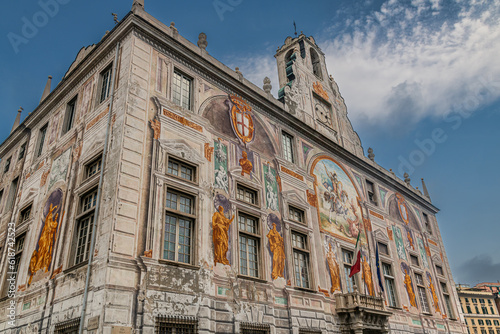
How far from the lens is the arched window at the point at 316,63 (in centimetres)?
2948

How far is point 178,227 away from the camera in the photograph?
14.6 metres

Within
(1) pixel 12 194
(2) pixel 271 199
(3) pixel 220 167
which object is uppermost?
(1) pixel 12 194

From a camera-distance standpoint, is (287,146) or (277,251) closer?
(277,251)

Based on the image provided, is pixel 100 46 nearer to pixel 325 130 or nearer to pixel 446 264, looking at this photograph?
pixel 325 130

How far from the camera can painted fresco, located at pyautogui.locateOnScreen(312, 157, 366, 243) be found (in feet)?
71.8

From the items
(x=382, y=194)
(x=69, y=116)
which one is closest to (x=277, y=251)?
(x=69, y=116)

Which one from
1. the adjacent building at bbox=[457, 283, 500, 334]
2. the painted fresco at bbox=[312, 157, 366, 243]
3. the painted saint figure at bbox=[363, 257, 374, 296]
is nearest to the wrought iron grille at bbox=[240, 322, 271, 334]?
the painted fresco at bbox=[312, 157, 366, 243]

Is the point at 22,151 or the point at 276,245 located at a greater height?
the point at 22,151

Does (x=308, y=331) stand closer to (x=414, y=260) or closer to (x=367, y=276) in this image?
(x=367, y=276)

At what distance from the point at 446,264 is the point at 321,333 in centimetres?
1856

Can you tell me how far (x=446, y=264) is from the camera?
32250 millimetres

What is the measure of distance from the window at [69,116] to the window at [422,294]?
886 inches

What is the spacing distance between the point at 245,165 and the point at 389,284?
12.4 meters

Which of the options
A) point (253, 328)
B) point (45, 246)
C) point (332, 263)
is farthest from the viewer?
point (332, 263)
